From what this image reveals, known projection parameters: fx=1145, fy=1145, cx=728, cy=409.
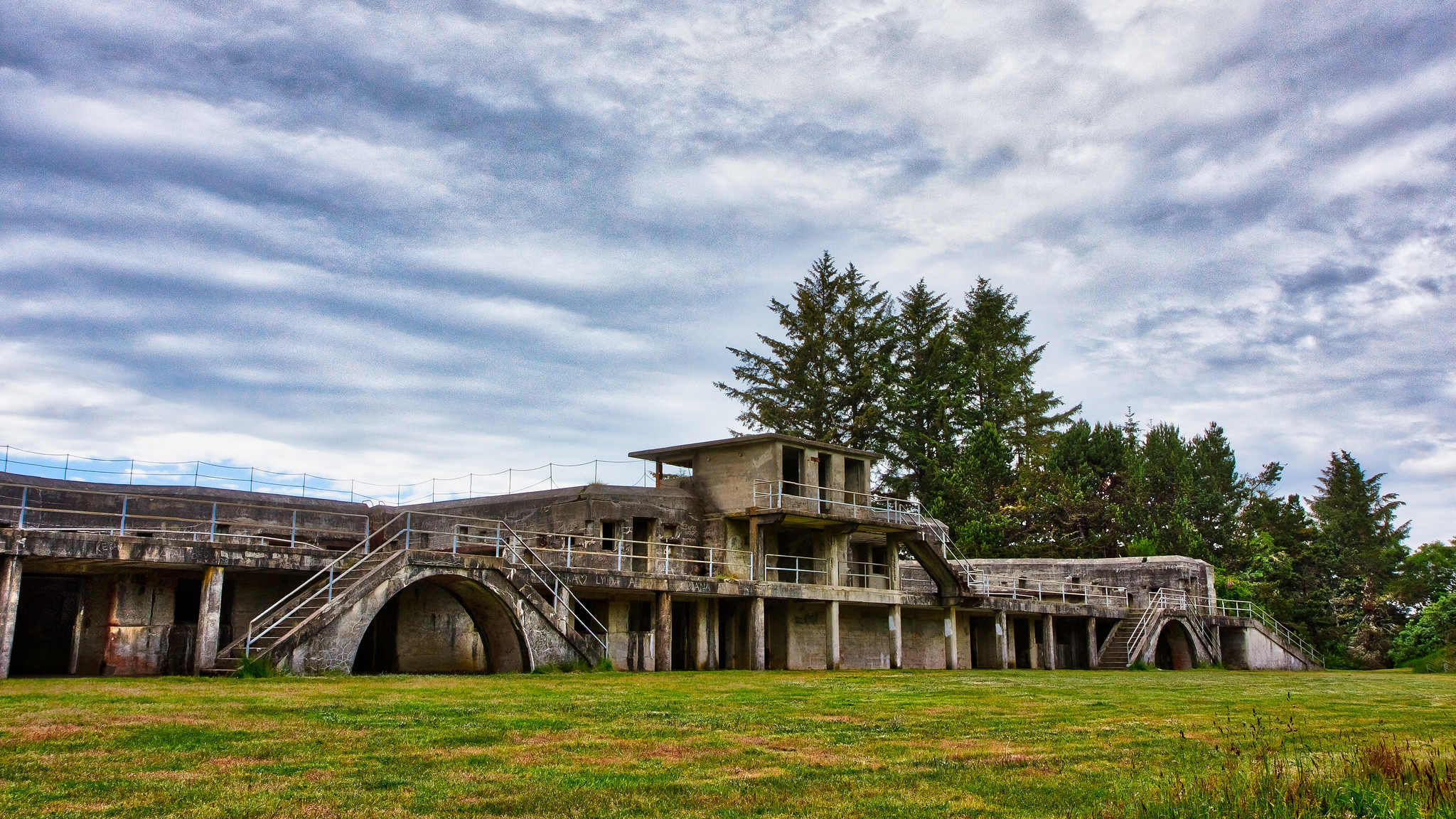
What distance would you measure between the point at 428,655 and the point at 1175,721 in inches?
867

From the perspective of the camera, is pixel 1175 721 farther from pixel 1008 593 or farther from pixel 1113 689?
pixel 1008 593

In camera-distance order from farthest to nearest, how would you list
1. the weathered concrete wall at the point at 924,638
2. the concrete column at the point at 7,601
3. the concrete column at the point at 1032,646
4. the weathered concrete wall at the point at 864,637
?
the concrete column at the point at 1032,646 → the weathered concrete wall at the point at 924,638 → the weathered concrete wall at the point at 864,637 → the concrete column at the point at 7,601

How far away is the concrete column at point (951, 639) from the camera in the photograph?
4084 centimetres

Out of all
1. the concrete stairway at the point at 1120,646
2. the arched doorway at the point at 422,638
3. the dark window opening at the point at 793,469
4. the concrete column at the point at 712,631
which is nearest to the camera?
the arched doorway at the point at 422,638

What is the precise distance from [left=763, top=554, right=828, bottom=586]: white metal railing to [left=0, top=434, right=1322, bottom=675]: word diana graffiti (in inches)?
5.0

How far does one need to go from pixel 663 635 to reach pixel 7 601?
15.0 m

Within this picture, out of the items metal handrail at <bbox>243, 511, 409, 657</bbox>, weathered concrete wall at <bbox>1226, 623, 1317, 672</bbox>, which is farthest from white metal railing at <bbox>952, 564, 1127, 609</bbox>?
metal handrail at <bbox>243, 511, 409, 657</bbox>

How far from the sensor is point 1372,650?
5738 centimetres

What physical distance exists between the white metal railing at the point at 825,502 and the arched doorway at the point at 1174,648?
1580 centimetres

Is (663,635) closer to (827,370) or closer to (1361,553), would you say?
(827,370)

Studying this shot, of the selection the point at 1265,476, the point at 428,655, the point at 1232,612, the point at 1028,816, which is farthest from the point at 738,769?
the point at 1265,476

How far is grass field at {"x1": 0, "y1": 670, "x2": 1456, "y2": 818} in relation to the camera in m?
6.71

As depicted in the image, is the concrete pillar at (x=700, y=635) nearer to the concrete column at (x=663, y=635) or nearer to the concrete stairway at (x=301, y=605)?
the concrete column at (x=663, y=635)

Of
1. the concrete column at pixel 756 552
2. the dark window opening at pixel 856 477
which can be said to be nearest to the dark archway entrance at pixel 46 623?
the concrete column at pixel 756 552
